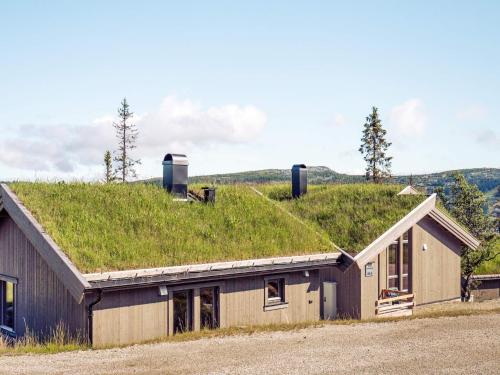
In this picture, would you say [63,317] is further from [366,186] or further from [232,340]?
[366,186]

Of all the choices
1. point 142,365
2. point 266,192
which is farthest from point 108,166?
point 142,365

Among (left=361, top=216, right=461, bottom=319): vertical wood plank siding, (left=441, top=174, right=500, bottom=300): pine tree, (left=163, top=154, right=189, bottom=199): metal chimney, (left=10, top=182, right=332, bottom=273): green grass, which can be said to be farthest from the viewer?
(left=441, top=174, right=500, bottom=300): pine tree

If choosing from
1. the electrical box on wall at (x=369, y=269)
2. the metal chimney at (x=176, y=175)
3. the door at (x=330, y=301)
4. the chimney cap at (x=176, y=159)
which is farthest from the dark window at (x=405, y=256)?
the chimney cap at (x=176, y=159)

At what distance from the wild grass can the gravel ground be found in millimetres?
608

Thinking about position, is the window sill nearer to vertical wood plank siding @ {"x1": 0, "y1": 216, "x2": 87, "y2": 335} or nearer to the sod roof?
the sod roof

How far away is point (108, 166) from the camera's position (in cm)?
6131

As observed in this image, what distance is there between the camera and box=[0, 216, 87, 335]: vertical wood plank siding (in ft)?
57.2

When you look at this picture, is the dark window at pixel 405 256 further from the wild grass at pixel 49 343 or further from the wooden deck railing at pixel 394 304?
the wild grass at pixel 49 343

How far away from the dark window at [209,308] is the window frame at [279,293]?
A: 6.73 feet

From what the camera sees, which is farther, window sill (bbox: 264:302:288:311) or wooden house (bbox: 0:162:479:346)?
window sill (bbox: 264:302:288:311)

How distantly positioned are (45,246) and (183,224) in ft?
16.7

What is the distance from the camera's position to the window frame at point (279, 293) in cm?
2116

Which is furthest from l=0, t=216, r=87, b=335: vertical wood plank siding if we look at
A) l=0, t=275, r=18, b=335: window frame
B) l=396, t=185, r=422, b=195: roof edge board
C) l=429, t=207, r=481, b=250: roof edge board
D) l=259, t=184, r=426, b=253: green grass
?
l=429, t=207, r=481, b=250: roof edge board

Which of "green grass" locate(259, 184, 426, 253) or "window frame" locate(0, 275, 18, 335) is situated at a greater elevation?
"green grass" locate(259, 184, 426, 253)
